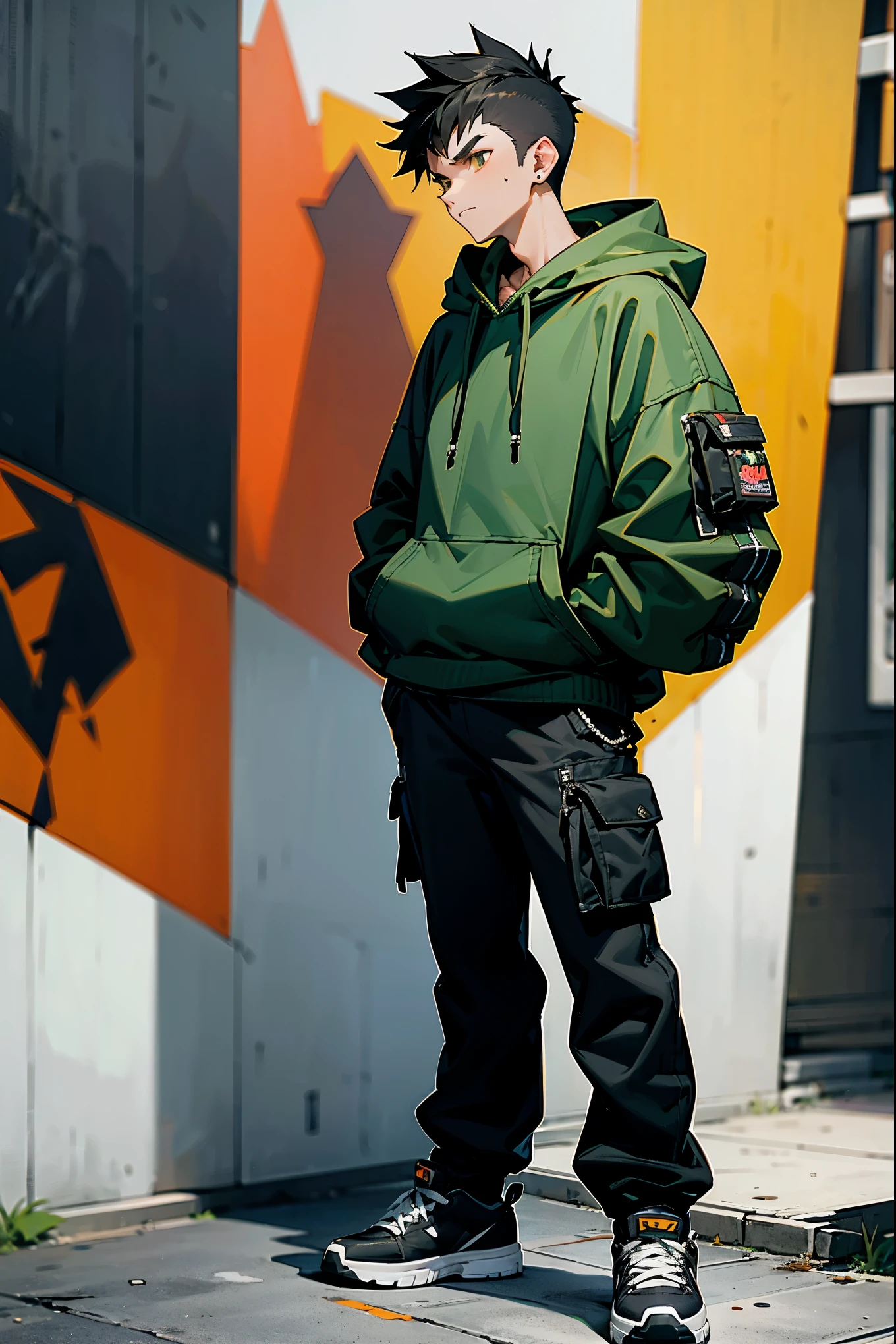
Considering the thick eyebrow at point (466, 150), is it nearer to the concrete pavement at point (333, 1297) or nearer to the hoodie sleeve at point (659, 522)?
the hoodie sleeve at point (659, 522)

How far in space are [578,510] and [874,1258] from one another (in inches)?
63.3

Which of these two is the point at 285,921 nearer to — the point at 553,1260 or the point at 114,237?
the point at 553,1260

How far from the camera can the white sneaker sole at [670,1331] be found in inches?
104

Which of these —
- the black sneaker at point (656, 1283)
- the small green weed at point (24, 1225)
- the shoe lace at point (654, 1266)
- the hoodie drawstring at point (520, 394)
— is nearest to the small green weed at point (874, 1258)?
the black sneaker at point (656, 1283)

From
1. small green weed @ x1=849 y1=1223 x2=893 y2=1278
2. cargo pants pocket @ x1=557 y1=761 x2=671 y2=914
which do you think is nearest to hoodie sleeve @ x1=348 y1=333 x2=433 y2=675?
cargo pants pocket @ x1=557 y1=761 x2=671 y2=914

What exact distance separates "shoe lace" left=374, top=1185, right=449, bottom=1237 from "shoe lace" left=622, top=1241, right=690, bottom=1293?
0.44 m

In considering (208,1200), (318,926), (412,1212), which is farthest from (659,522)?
(208,1200)

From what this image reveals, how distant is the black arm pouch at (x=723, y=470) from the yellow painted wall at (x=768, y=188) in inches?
71.7

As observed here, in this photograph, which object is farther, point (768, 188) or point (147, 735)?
point (768, 188)

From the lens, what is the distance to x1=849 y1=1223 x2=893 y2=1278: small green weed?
331cm

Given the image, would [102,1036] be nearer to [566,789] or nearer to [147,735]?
[147,735]

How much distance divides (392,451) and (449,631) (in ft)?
1.53

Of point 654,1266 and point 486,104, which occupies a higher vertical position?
point 486,104

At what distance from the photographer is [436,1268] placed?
303 centimetres
